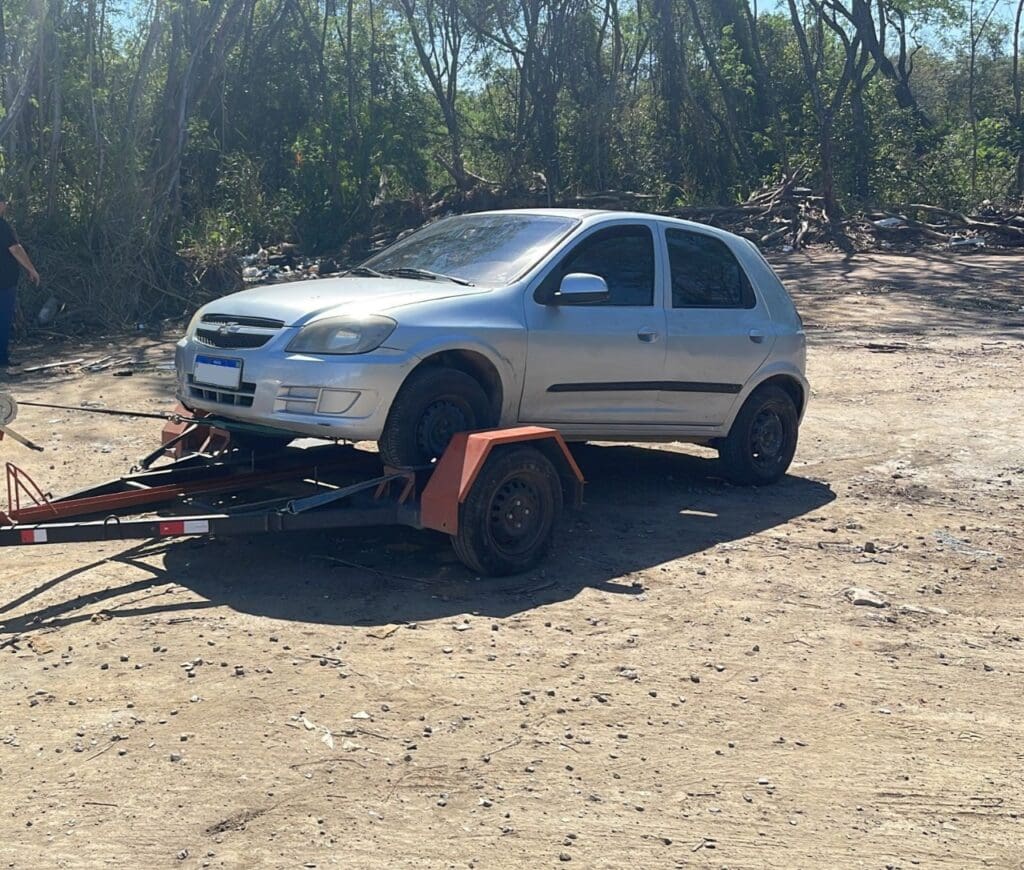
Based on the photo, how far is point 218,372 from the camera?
634 centimetres

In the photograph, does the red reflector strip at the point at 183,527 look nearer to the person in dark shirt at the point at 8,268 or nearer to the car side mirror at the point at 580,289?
the car side mirror at the point at 580,289

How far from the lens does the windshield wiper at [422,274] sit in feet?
22.7

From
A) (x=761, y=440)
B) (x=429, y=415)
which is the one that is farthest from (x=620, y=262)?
(x=429, y=415)

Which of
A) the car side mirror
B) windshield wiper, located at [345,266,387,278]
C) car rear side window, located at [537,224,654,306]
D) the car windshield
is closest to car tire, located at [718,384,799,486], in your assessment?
car rear side window, located at [537,224,654,306]

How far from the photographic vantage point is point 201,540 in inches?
266

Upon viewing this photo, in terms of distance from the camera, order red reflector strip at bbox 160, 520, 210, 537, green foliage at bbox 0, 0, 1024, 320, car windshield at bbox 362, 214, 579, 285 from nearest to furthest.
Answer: red reflector strip at bbox 160, 520, 210, 537
car windshield at bbox 362, 214, 579, 285
green foliage at bbox 0, 0, 1024, 320

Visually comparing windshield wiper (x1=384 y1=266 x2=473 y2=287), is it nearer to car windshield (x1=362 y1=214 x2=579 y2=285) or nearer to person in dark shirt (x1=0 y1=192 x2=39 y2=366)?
car windshield (x1=362 y1=214 x2=579 y2=285)

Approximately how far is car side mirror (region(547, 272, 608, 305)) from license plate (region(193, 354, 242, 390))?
175 cm

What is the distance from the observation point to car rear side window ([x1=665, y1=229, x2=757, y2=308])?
7.74 metres

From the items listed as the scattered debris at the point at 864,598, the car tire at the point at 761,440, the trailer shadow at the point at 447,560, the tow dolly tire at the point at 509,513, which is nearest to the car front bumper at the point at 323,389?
the tow dolly tire at the point at 509,513

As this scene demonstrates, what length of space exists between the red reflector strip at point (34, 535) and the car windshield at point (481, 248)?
8.79 feet

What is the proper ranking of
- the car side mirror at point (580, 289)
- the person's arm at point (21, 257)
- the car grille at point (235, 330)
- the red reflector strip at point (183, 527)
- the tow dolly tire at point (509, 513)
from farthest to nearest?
the person's arm at point (21, 257) < the car side mirror at point (580, 289) < the car grille at point (235, 330) < the tow dolly tire at point (509, 513) < the red reflector strip at point (183, 527)

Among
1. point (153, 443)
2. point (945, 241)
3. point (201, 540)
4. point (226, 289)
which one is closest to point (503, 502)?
point (201, 540)

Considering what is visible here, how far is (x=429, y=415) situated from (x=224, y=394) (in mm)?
1039
